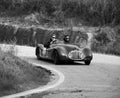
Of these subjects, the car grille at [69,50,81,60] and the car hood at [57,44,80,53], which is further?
the car hood at [57,44,80,53]

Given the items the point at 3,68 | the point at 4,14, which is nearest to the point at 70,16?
the point at 4,14

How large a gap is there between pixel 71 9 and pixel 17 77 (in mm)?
30837

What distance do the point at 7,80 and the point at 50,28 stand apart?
28036 mm

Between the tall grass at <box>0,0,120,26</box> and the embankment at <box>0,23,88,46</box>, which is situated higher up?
the tall grass at <box>0,0,120,26</box>

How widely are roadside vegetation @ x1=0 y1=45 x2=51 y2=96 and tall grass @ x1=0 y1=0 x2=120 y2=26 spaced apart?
23.7 meters

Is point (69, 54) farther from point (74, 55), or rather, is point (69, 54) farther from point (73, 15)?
point (73, 15)

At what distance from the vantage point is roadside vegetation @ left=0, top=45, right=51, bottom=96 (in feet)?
34.8

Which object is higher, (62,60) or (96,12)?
(96,12)

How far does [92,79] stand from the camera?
14305 mm

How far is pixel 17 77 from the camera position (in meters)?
11.6

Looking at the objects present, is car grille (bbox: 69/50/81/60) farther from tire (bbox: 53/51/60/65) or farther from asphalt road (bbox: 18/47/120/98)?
asphalt road (bbox: 18/47/120/98)

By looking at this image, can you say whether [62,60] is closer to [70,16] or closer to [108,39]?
[108,39]

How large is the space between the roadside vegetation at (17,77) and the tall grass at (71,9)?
23665 millimetres

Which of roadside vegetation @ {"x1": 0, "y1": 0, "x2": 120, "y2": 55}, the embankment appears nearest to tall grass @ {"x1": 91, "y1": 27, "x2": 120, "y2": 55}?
roadside vegetation @ {"x1": 0, "y1": 0, "x2": 120, "y2": 55}
